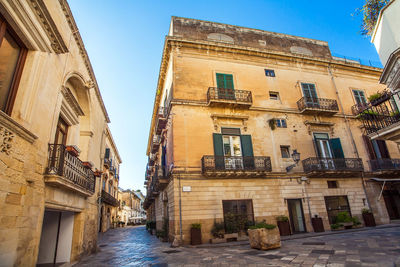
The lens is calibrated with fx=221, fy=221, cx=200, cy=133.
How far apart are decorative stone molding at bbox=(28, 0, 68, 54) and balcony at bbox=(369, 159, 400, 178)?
17.8 metres

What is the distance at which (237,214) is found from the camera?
38.6ft

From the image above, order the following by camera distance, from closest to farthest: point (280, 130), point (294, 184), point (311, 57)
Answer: point (294, 184) < point (280, 130) < point (311, 57)

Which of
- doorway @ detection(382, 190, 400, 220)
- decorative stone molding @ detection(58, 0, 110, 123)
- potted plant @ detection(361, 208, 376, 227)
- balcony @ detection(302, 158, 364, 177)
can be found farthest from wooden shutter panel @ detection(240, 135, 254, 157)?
doorway @ detection(382, 190, 400, 220)

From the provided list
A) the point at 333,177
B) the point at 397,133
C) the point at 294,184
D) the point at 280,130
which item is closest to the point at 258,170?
the point at 294,184

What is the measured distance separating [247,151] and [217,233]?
189 inches

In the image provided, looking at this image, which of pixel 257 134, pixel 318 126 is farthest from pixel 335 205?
pixel 257 134

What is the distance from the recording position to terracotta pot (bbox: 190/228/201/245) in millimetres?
10398

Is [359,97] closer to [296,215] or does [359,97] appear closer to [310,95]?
[310,95]

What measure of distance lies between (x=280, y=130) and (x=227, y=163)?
4.52 metres

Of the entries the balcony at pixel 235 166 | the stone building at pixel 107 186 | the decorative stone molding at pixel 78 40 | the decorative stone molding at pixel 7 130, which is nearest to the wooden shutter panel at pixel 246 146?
the balcony at pixel 235 166

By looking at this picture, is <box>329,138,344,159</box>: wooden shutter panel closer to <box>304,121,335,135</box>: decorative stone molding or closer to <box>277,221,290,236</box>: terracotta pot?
<box>304,121,335,135</box>: decorative stone molding

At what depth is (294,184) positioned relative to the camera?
42.8ft

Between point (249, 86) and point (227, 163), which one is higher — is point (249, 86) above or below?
above

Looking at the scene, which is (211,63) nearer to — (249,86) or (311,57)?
(249,86)
